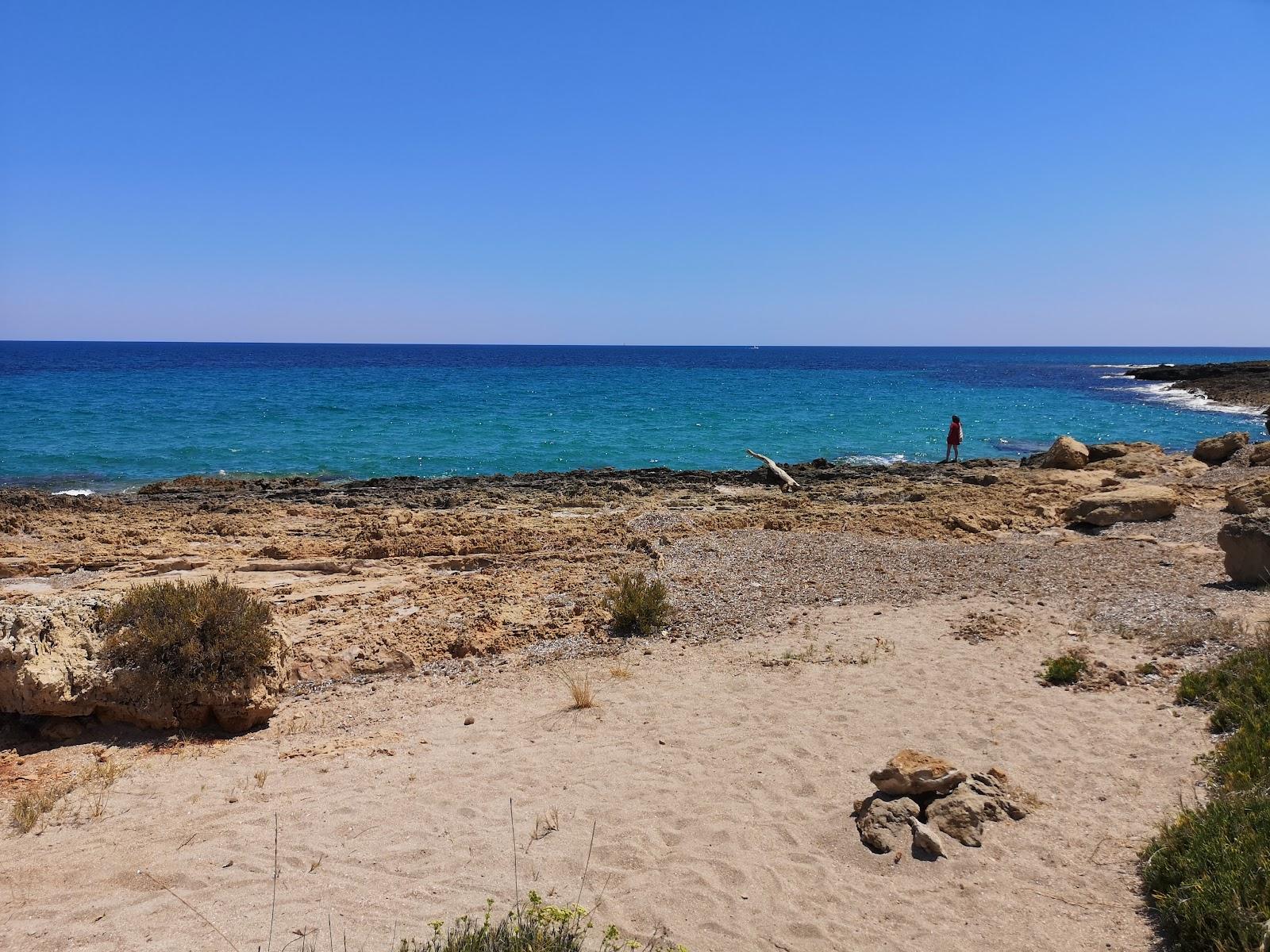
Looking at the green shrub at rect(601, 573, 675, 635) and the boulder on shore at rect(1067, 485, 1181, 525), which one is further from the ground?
the boulder on shore at rect(1067, 485, 1181, 525)

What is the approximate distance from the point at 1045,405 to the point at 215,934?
5608 centimetres

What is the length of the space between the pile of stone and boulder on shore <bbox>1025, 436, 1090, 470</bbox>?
63.1 feet

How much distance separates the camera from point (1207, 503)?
16828 mm

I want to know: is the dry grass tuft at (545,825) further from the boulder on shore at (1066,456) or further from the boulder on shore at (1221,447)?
the boulder on shore at (1221,447)

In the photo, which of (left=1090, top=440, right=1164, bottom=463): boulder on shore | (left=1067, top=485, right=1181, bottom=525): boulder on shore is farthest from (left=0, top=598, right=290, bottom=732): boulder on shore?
(left=1090, top=440, right=1164, bottom=463): boulder on shore

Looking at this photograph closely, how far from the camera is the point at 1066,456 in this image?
74.6 feet

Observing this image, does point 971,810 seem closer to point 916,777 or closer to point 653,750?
point 916,777

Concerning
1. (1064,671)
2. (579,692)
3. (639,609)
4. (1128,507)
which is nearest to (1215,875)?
(1064,671)

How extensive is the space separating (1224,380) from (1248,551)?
6427cm

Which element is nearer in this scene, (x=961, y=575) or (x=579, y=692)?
(x=579, y=692)

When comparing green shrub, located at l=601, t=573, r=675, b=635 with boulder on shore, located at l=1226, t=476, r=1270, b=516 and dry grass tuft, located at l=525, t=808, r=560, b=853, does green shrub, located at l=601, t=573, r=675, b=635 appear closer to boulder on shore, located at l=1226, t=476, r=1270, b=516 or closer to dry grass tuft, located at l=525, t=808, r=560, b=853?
dry grass tuft, located at l=525, t=808, r=560, b=853

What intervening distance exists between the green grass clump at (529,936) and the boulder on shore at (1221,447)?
25.8 meters

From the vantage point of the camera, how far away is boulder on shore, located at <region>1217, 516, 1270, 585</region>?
10.1 metres

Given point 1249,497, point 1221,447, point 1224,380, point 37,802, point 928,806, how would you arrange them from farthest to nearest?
point 1224,380 < point 1221,447 < point 1249,497 < point 37,802 < point 928,806
